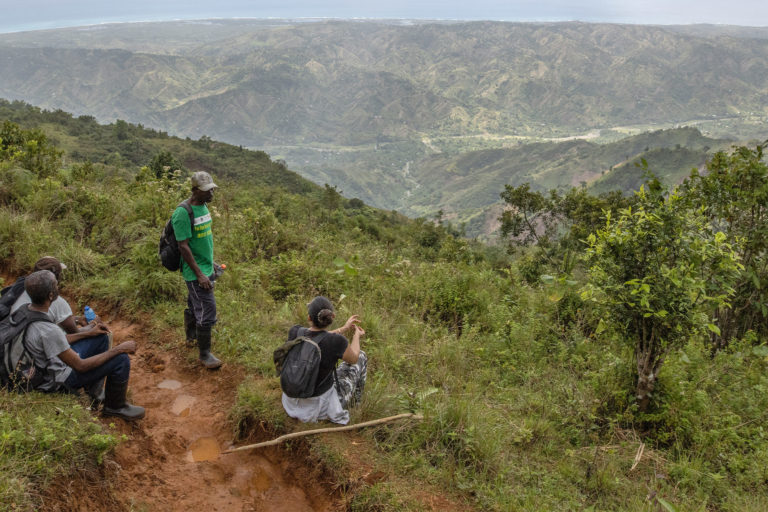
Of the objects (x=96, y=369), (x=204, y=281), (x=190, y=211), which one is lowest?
(x=96, y=369)

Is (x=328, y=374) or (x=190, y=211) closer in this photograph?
(x=328, y=374)

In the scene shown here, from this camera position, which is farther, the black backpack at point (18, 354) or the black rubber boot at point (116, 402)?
the black rubber boot at point (116, 402)

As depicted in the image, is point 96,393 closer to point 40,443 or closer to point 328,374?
point 40,443

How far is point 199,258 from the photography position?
164 inches

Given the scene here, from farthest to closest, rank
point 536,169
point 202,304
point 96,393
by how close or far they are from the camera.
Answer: point 536,169 < point 202,304 < point 96,393

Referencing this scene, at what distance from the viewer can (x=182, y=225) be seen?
156 inches

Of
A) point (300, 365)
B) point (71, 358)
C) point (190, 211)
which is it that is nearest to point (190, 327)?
point (190, 211)

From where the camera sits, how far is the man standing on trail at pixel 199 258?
3953 millimetres

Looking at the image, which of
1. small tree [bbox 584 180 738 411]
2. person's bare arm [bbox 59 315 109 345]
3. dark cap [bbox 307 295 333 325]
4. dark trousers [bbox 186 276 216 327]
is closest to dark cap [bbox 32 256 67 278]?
person's bare arm [bbox 59 315 109 345]

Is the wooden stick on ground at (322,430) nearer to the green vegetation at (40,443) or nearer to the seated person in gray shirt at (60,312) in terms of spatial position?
the green vegetation at (40,443)

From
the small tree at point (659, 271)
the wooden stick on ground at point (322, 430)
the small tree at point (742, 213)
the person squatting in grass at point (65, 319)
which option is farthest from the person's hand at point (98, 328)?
the small tree at point (742, 213)

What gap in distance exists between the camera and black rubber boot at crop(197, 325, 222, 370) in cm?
438

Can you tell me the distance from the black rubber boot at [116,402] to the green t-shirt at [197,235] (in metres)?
1.10

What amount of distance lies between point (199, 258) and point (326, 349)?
1661 millimetres
